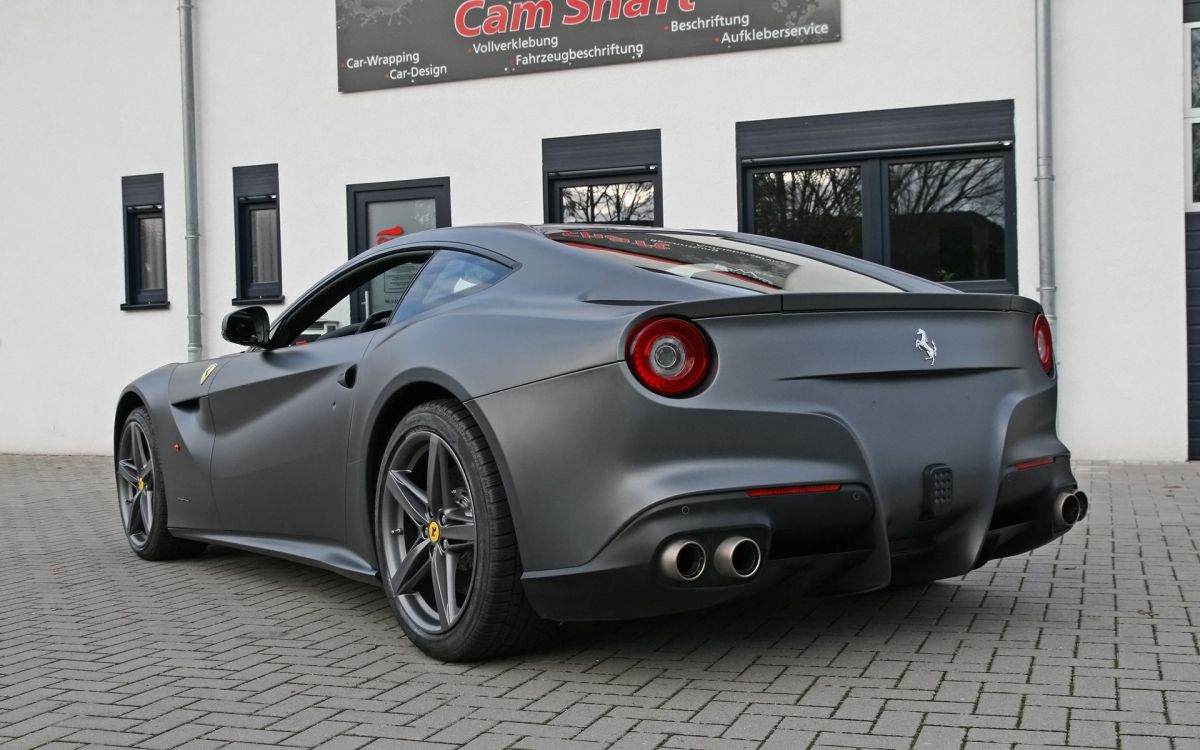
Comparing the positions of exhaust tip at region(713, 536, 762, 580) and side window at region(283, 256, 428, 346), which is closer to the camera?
exhaust tip at region(713, 536, 762, 580)

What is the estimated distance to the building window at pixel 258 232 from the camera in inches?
505

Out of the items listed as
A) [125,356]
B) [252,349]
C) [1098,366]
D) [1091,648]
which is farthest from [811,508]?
[125,356]

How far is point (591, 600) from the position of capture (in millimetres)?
3543

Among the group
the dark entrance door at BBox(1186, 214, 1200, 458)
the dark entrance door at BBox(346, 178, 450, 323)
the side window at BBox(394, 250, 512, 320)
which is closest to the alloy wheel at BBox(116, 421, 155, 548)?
the side window at BBox(394, 250, 512, 320)

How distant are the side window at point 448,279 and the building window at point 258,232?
8540mm

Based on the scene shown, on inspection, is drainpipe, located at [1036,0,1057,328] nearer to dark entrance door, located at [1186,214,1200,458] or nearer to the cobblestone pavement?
dark entrance door, located at [1186,214,1200,458]

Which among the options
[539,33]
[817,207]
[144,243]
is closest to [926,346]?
[817,207]

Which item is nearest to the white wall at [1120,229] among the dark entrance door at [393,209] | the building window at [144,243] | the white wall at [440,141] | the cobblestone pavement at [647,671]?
the white wall at [440,141]

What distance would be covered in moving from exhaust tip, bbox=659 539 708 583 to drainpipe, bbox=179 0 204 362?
10.3 meters

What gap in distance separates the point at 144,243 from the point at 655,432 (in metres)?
11.3

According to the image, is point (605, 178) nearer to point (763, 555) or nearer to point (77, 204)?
point (77, 204)

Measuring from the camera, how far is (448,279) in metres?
4.42

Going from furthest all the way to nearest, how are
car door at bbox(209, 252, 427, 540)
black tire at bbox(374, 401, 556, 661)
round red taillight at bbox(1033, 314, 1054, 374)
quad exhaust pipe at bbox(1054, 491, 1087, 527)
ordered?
car door at bbox(209, 252, 427, 540) → round red taillight at bbox(1033, 314, 1054, 374) → quad exhaust pipe at bbox(1054, 491, 1087, 527) → black tire at bbox(374, 401, 556, 661)

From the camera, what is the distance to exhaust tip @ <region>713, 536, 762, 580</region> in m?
3.36
